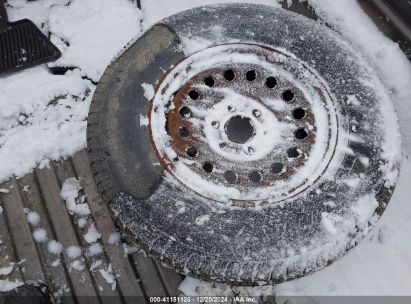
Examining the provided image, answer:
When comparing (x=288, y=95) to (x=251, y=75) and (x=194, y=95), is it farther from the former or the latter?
(x=194, y=95)

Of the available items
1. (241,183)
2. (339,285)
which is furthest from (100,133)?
(339,285)

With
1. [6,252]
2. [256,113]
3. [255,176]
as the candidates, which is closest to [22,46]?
[6,252]

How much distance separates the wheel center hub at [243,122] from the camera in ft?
6.09

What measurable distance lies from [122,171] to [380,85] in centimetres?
103

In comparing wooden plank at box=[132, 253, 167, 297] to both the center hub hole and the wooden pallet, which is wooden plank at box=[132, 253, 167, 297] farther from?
the center hub hole

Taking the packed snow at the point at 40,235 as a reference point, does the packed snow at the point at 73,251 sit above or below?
above

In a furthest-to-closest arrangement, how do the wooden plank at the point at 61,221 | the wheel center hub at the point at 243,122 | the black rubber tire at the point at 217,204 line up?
the wooden plank at the point at 61,221
the wheel center hub at the point at 243,122
the black rubber tire at the point at 217,204

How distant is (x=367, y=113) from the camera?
73.1 inches

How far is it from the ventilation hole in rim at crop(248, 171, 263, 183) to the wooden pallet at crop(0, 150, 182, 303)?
1.79ft

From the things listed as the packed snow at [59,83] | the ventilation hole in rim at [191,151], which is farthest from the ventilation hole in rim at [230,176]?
the packed snow at [59,83]

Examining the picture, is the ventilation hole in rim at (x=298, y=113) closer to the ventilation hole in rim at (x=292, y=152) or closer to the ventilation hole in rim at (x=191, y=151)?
the ventilation hole in rim at (x=292, y=152)

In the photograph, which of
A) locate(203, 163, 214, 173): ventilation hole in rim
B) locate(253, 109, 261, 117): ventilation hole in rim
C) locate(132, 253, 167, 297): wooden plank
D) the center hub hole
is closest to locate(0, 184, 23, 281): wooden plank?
locate(132, 253, 167, 297): wooden plank

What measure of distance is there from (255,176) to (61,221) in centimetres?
87

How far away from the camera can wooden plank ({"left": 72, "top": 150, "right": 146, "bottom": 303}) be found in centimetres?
207
